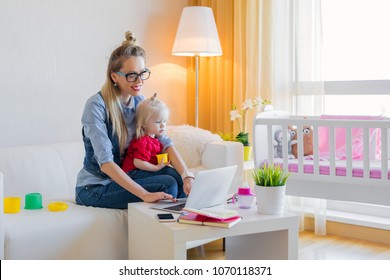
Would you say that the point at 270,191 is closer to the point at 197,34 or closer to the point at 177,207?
the point at 177,207

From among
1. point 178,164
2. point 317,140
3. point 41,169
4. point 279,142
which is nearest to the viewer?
point 178,164

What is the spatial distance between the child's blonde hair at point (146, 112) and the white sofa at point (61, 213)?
36 centimetres

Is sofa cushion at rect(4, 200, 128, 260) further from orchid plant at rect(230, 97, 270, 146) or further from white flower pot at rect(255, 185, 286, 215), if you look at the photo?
orchid plant at rect(230, 97, 270, 146)

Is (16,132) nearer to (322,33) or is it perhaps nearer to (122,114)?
(122,114)

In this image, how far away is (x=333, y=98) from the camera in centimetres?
353

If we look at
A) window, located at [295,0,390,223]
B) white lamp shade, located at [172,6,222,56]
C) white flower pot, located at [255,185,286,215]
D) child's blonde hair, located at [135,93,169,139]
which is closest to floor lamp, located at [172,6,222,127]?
white lamp shade, located at [172,6,222,56]

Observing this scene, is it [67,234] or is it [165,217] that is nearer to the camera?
[165,217]

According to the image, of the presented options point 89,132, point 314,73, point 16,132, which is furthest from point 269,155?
point 16,132

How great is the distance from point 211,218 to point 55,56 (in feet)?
5.45

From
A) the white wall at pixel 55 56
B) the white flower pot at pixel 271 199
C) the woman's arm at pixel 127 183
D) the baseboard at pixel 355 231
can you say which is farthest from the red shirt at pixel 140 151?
the baseboard at pixel 355 231

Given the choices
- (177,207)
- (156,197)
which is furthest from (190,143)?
(177,207)

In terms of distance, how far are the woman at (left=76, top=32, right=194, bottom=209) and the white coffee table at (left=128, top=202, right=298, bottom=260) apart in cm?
16

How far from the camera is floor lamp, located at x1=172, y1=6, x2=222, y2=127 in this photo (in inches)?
137

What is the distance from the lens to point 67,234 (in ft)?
6.90
